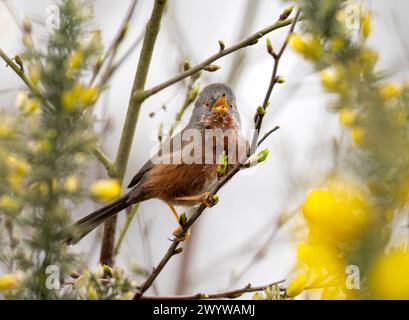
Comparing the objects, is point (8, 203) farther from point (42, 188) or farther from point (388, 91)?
point (388, 91)

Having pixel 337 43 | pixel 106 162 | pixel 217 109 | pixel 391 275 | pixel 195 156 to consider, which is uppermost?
pixel 217 109

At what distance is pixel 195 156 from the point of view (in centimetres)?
407

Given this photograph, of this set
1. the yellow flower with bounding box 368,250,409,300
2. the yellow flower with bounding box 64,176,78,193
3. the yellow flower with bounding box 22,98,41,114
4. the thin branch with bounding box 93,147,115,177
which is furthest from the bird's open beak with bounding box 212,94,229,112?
the yellow flower with bounding box 368,250,409,300

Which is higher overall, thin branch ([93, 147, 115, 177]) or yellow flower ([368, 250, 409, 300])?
thin branch ([93, 147, 115, 177])

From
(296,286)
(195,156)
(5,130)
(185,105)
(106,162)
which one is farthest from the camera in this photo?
(195,156)

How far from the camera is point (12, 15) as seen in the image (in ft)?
10.3

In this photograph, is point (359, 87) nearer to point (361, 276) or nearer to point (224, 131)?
point (361, 276)

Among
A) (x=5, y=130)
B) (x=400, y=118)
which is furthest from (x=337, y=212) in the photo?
(x=5, y=130)

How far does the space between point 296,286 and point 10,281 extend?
3.17ft

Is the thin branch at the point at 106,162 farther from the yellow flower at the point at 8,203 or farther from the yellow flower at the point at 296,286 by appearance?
the yellow flower at the point at 8,203

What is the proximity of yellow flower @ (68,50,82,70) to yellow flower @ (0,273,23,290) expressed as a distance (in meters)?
0.53

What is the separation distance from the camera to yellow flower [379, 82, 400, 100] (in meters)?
1.15

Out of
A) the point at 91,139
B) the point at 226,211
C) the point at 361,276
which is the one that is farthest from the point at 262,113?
the point at 226,211

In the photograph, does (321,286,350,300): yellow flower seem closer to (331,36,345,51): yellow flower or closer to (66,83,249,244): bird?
(331,36,345,51): yellow flower
